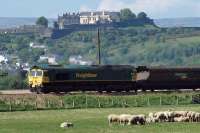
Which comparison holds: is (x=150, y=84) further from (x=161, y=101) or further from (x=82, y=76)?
(x=161, y=101)

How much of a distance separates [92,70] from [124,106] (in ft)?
65.8

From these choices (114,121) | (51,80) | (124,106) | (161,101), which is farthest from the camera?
(51,80)

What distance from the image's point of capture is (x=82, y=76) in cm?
8956

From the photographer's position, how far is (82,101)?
75.9 meters

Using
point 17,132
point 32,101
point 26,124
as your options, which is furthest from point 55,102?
point 17,132

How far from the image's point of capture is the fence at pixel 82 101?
233ft

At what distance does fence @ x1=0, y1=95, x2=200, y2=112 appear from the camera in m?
70.9

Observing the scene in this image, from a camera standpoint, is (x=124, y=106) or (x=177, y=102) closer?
(x=124, y=106)

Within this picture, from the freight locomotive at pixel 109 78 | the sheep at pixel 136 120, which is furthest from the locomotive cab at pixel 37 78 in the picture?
the sheep at pixel 136 120

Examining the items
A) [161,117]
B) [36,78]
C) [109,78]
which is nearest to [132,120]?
[161,117]

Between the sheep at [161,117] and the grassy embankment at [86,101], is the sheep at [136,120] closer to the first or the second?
the sheep at [161,117]

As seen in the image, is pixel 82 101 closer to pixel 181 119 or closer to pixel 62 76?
pixel 62 76

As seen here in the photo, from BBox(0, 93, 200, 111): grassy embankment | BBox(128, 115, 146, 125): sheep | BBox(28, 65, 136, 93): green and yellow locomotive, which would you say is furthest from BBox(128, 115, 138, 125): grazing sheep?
BBox(28, 65, 136, 93): green and yellow locomotive

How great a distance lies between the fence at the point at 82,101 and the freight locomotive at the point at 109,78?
9.71 m
